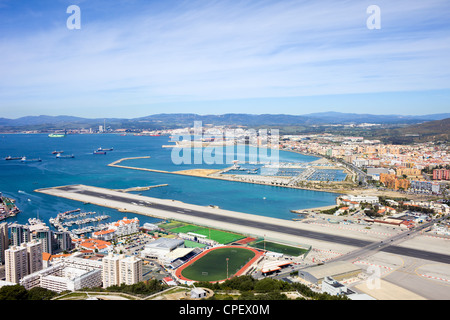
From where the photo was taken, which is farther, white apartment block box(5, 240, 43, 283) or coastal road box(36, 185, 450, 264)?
coastal road box(36, 185, 450, 264)

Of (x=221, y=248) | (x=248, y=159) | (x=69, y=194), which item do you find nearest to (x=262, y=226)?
(x=221, y=248)

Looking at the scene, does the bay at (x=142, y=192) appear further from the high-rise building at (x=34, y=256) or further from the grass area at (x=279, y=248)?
the high-rise building at (x=34, y=256)

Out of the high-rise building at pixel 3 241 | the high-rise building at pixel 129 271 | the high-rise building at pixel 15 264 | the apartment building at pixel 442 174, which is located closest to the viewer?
the high-rise building at pixel 129 271

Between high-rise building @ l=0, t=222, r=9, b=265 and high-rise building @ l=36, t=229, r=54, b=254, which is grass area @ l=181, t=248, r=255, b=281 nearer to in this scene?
high-rise building @ l=36, t=229, r=54, b=254
